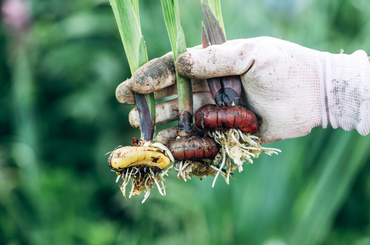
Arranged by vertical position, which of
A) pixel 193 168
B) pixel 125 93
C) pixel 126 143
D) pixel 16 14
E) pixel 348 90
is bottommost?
pixel 126 143

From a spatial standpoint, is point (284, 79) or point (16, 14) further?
point (16, 14)

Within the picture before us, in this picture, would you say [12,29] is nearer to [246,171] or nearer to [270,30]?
[270,30]

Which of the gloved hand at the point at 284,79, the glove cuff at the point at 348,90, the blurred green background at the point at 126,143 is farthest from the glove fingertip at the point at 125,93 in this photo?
the blurred green background at the point at 126,143

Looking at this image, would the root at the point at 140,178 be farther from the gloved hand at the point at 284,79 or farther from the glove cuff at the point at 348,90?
the glove cuff at the point at 348,90

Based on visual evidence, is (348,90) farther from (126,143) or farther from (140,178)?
(126,143)

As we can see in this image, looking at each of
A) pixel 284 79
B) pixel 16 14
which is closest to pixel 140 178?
pixel 284 79

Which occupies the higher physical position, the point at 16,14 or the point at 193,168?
the point at 16,14
